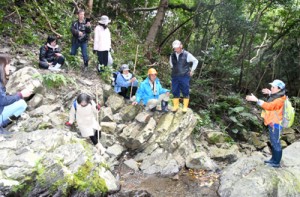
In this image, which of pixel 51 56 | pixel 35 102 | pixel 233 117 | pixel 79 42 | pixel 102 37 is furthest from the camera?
pixel 233 117

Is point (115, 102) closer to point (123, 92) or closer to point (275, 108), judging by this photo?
point (123, 92)

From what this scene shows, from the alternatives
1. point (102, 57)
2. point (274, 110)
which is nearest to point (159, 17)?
point (102, 57)

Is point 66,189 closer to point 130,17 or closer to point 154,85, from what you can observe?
point 154,85

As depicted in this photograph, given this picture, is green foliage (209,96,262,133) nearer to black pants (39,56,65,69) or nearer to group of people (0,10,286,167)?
group of people (0,10,286,167)

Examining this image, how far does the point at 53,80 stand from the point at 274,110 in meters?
5.46

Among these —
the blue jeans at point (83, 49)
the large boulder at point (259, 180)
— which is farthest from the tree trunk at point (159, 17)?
the large boulder at point (259, 180)

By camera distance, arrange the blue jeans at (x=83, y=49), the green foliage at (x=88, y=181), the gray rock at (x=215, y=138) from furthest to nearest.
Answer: the gray rock at (x=215, y=138) < the blue jeans at (x=83, y=49) < the green foliage at (x=88, y=181)

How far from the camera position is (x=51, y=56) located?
8.99 m

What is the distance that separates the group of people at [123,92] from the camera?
19.3 feet

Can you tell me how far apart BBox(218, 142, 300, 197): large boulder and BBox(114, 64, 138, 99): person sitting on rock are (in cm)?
370

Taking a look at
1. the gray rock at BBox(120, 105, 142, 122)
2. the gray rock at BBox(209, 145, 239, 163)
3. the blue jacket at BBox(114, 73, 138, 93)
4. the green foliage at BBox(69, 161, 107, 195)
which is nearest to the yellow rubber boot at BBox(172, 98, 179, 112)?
the gray rock at BBox(120, 105, 142, 122)

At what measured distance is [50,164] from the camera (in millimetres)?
5293

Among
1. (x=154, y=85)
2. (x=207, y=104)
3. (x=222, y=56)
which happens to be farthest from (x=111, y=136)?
(x=222, y=56)

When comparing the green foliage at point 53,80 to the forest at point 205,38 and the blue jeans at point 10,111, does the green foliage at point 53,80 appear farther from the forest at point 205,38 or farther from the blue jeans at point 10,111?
the blue jeans at point 10,111
